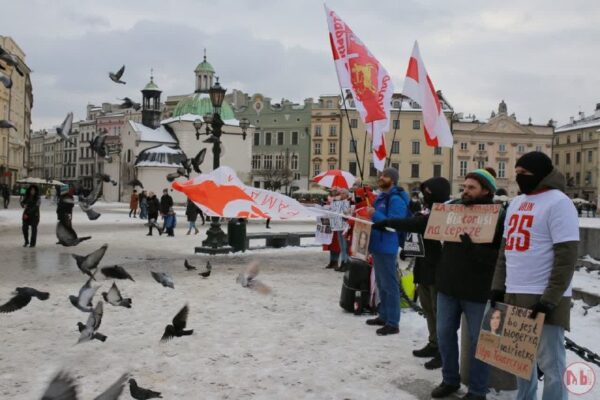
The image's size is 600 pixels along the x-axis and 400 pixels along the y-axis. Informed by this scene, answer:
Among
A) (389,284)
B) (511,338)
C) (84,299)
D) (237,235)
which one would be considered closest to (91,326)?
(84,299)

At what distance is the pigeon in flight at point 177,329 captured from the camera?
622 cm

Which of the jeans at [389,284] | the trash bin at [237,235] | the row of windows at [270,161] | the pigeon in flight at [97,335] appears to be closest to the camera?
the pigeon in flight at [97,335]

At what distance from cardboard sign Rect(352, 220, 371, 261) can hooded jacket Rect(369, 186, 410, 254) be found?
0.12 m

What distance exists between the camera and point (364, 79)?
8.62 meters

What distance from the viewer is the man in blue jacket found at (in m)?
6.36

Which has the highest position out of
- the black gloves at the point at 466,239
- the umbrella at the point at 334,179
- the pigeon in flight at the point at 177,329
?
the umbrella at the point at 334,179


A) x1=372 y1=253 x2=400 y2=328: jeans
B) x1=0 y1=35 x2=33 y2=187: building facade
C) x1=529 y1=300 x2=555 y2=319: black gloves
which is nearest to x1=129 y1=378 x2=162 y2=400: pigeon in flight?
x1=529 y1=300 x2=555 y2=319: black gloves

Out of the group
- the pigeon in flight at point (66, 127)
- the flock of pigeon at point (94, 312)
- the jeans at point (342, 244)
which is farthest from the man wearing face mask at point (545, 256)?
the jeans at point (342, 244)

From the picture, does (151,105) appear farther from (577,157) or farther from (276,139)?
(577,157)

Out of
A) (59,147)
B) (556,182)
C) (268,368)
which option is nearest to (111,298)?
(268,368)

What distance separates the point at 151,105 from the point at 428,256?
69.5 metres

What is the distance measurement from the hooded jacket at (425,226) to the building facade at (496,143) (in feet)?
229

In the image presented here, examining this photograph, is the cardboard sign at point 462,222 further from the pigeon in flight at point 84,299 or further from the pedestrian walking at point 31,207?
the pedestrian walking at point 31,207

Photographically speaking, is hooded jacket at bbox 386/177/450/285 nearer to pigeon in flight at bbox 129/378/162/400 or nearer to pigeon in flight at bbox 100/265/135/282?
pigeon in flight at bbox 129/378/162/400
